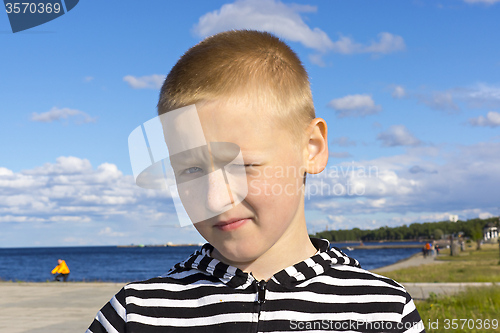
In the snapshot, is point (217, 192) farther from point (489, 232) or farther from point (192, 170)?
point (489, 232)

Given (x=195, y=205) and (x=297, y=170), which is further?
(x=297, y=170)

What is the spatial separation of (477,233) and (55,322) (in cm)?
4879

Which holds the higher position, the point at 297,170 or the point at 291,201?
the point at 297,170

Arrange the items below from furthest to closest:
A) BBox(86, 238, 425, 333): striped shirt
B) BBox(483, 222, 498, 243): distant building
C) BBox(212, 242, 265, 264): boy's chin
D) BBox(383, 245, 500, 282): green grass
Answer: BBox(483, 222, 498, 243): distant building < BBox(383, 245, 500, 282): green grass < BBox(86, 238, 425, 333): striped shirt < BBox(212, 242, 265, 264): boy's chin

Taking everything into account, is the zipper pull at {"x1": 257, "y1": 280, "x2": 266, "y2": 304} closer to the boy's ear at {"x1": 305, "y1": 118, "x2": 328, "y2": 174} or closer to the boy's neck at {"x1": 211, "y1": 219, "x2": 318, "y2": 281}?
the boy's neck at {"x1": 211, "y1": 219, "x2": 318, "y2": 281}

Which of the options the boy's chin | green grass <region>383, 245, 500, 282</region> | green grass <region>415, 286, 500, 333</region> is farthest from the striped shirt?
green grass <region>383, 245, 500, 282</region>

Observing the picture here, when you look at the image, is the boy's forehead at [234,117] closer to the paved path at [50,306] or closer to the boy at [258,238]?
the boy at [258,238]

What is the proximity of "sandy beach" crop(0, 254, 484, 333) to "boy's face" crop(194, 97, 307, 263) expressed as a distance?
683 cm

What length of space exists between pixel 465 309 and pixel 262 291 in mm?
7557

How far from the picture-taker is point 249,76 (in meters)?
1.39

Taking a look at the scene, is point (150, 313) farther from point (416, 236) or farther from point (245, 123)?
point (416, 236)

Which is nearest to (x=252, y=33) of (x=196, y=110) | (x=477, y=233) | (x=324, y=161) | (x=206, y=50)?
(x=206, y=50)

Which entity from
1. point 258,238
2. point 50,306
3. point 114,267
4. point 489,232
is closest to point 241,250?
point 258,238

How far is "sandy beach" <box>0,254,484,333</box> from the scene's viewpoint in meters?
7.55
